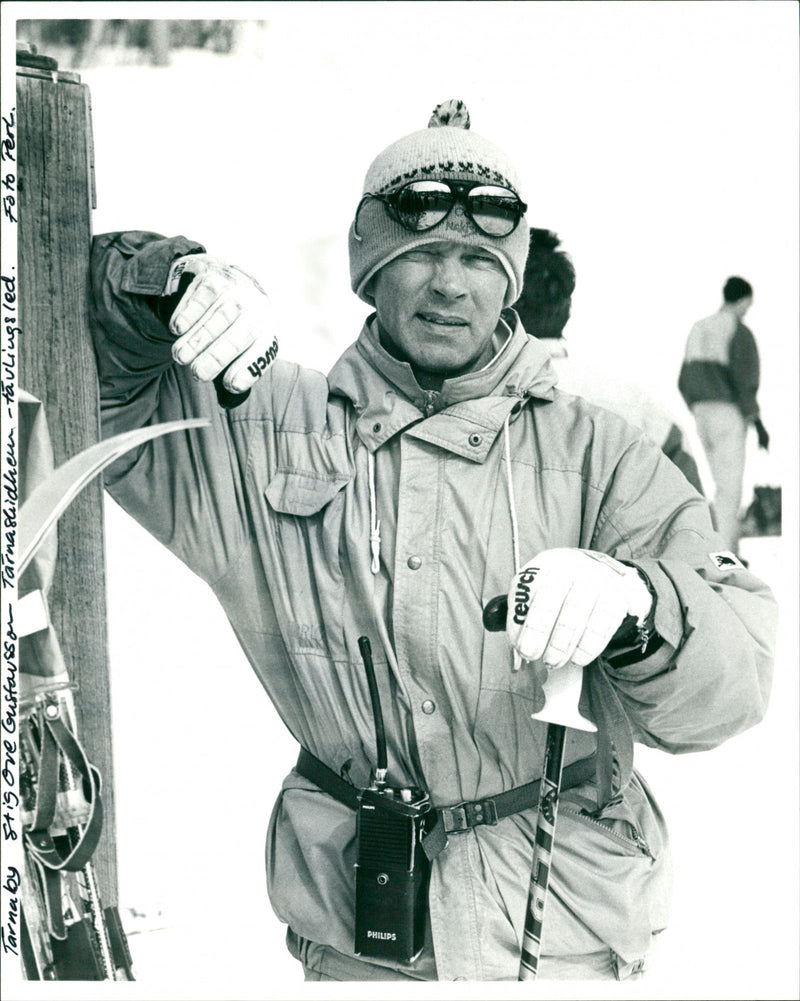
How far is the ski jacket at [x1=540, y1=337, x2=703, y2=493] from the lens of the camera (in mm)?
1952

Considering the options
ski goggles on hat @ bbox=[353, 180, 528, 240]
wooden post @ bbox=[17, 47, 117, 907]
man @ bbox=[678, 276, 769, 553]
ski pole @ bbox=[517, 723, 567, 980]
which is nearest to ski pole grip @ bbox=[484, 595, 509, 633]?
ski pole @ bbox=[517, 723, 567, 980]

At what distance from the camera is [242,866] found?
196cm

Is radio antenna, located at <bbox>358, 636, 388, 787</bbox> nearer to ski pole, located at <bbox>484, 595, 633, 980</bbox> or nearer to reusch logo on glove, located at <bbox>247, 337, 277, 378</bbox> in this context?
ski pole, located at <bbox>484, 595, 633, 980</bbox>

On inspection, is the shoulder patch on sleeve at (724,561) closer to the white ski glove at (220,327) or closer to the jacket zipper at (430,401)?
the jacket zipper at (430,401)

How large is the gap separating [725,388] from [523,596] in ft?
1.53

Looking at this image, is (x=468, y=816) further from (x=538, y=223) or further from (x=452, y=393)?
(x=538, y=223)

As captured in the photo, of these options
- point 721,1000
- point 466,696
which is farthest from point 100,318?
point 721,1000

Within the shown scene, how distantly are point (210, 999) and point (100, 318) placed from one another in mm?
989

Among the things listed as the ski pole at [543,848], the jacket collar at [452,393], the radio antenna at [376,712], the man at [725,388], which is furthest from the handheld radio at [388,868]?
the man at [725,388]

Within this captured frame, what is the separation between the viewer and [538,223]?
195 cm

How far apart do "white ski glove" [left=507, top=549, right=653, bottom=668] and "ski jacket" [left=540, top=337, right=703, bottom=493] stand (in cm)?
26

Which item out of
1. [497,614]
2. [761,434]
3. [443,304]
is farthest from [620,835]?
[443,304]

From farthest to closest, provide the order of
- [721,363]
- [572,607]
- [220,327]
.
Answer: [721,363]
[220,327]
[572,607]

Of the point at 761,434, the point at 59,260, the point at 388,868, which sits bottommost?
the point at 388,868
